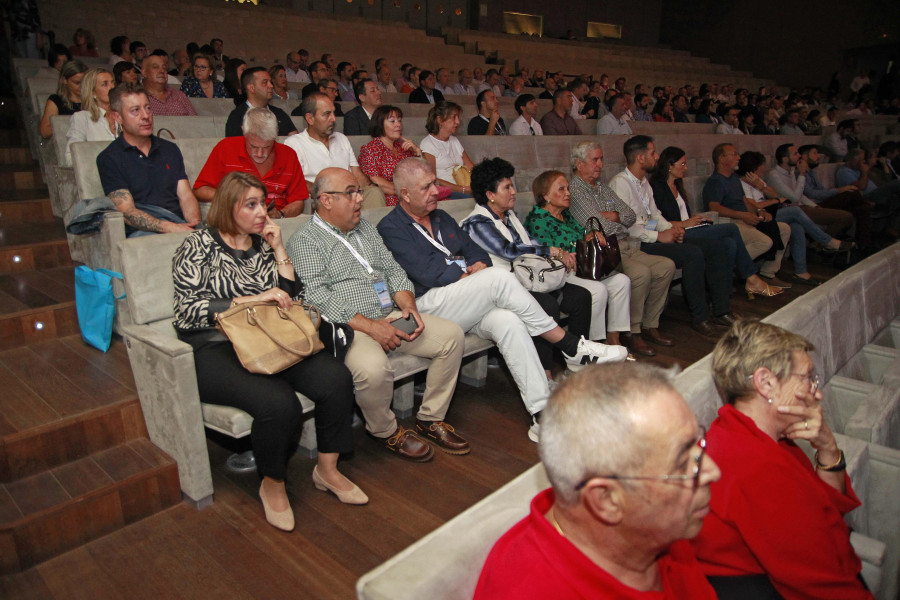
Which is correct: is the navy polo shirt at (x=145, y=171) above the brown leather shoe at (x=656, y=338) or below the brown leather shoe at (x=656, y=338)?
above

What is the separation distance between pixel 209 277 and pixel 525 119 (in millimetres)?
3995

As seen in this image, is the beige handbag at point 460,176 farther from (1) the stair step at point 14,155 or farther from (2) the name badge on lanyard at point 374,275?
A: (1) the stair step at point 14,155

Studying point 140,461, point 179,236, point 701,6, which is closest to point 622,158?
point 179,236

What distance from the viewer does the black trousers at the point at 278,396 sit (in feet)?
6.29

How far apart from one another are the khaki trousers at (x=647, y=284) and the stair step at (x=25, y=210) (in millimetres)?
3434

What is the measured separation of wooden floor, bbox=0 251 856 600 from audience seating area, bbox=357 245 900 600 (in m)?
0.85

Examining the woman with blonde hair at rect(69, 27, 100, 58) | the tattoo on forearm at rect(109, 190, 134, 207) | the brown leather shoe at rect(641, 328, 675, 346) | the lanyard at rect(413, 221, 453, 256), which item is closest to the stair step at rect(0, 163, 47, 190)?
the tattoo on forearm at rect(109, 190, 134, 207)

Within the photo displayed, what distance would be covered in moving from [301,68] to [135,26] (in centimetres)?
209

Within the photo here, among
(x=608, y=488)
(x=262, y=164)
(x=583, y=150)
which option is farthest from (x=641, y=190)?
(x=608, y=488)

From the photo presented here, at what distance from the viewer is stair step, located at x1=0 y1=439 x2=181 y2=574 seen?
5.59 feet

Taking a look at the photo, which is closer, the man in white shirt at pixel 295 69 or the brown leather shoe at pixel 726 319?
the brown leather shoe at pixel 726 319

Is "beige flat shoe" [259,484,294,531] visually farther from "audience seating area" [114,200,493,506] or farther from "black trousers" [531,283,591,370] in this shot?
"black trousers" [531,283,591,370]

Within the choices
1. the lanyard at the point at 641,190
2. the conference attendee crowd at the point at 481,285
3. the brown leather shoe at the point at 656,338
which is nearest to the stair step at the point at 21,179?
the conference attendee crowd at the point at 481,285

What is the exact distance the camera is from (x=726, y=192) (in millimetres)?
4688
